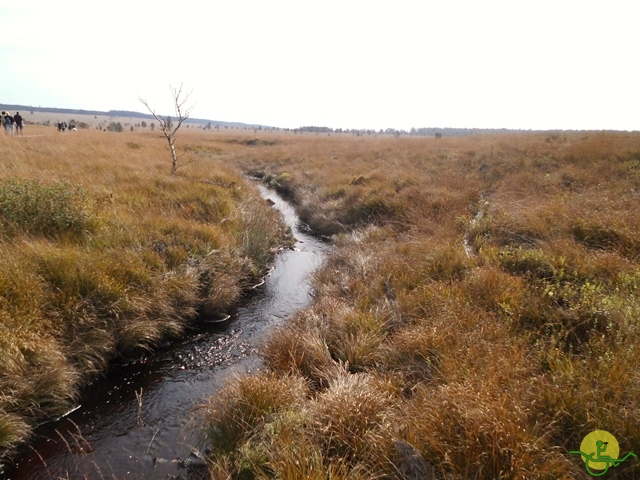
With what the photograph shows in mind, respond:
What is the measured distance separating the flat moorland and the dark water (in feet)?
0.98

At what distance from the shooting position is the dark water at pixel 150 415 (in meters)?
3.67

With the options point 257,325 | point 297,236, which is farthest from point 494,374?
point 297,236

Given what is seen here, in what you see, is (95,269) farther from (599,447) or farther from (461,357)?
(599,447)

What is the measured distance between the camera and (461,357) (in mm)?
3871

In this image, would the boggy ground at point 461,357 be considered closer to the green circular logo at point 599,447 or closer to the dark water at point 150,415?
the green circular logo at point 599,447

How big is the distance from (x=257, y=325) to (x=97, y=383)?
2714mm

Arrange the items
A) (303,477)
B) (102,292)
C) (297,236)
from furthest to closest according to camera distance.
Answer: (297,236), (102,292), (303,477)

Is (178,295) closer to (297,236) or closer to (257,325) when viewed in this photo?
(257,325)

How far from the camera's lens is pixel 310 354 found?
4.77 meters

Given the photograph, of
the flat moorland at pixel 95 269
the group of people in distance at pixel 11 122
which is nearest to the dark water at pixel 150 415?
the flat moorland at pixel 95 269

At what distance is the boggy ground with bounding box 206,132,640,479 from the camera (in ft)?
9.17

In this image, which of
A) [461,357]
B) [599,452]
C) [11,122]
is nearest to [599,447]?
[599,452]

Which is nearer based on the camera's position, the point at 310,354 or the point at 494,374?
the point at 494,374

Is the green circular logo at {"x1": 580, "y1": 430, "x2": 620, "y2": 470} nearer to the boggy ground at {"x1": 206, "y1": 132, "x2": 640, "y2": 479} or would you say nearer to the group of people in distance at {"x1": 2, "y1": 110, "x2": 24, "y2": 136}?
the boggy ground at {"x1": 206, "y1": 132, "x2": 640, "y2": 479}
